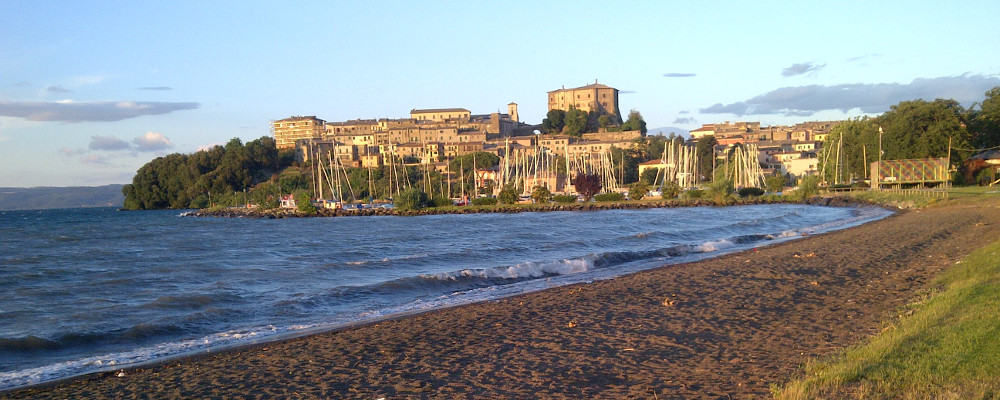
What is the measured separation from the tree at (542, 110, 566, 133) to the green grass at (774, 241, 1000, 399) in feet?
513

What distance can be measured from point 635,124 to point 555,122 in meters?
18.5

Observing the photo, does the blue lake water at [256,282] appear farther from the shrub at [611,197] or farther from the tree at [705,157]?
the tree at [705,157]

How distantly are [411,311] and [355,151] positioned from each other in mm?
136460

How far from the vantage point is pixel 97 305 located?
17406 mm

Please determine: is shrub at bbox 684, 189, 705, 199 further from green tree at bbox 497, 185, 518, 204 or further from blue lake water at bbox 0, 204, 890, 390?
blue lake water at bbox 0, 204, 890, 390

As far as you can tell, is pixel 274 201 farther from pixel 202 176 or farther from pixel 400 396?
pixel 400 396

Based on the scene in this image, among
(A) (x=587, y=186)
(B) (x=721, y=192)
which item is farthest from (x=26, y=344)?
(A) (x=587, y=186)

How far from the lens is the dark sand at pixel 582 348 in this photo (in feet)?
27.7

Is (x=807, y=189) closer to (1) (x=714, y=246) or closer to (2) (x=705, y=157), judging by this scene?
(1) (x=714, y=246)

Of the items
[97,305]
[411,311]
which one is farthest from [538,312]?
[97,305]

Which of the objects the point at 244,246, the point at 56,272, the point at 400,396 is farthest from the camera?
A: the point at 244,246

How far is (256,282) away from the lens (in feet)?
71.1

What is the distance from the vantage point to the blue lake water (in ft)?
42.9

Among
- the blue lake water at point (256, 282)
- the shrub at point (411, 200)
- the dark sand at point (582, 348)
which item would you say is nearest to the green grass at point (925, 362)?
the dark sand at point (582, 348)
